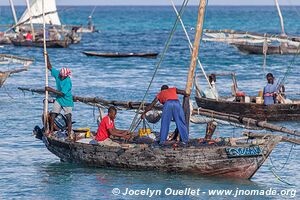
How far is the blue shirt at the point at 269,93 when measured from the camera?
2773 centimetres

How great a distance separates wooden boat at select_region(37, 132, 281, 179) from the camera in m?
19.5

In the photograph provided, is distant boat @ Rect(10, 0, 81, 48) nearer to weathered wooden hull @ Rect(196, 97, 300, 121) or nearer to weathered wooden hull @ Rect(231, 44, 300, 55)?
weathered wooden hull @ Rect(231, 44, 300, 55)

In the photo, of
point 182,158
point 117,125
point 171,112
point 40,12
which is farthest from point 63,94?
point 40,12

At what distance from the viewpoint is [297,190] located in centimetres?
1975

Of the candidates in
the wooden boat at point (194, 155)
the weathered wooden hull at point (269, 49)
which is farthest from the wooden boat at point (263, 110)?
the weathered wooden hull at point (269, 49)

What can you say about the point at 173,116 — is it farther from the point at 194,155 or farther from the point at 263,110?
the point at 263,110

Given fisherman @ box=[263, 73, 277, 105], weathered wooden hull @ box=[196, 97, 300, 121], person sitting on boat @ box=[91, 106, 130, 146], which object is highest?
→ person sitting on boat @ box=[91, 106, 130, 146]

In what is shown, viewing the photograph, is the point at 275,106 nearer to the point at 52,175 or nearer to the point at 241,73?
the point at 52,175

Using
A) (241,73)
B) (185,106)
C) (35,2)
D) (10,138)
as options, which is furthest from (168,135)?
(35,2)

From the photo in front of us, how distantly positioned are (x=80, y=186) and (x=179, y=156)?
7.10 feet

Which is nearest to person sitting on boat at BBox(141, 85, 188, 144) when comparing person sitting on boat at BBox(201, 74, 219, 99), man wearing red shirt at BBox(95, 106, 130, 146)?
man wearing red shirt at BBox(95, 106, 130, 146)

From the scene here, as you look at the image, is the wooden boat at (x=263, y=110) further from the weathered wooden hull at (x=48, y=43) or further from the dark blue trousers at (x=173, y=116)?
the weathered wooden hull at (x=48, y=43)

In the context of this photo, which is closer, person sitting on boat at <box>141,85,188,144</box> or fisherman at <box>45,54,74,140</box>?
person sitting on boat at <box>141,85,188,144</box>

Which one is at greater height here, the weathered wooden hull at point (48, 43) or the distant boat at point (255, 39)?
the distant boat at point (255, 39)
